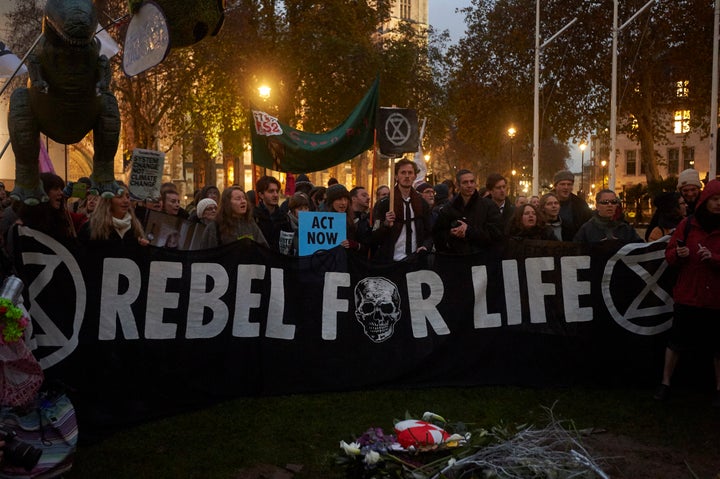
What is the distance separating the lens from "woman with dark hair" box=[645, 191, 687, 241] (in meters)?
7.80

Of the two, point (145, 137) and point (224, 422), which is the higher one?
point (145, 137)

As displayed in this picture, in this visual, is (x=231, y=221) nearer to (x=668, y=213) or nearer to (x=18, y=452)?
(x=18, y=452)

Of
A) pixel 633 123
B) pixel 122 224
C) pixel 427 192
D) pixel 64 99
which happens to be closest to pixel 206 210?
pixel 122 224

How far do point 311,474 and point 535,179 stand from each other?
27476mm

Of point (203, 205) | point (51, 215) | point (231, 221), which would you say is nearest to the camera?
point (51, 215)

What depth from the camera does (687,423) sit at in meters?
5.92

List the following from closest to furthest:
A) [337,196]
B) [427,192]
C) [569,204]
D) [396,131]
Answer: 1. [396,131]
2. [337,196]
3. [569,204]
4. [427,192]

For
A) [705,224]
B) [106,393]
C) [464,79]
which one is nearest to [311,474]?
[106,393]

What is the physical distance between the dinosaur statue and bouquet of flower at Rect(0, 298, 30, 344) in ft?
4.78

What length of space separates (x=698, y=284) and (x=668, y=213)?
5.72 ft

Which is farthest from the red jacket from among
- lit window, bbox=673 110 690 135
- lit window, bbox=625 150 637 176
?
lit window, bbox=625 150 637 176

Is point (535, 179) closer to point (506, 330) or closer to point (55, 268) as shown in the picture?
point (506, 330)

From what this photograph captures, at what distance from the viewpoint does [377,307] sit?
677 centimetres

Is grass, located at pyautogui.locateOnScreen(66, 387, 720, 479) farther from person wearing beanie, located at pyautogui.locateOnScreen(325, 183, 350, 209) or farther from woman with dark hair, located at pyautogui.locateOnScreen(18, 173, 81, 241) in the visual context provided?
person wearing beanie, located at pyautogui.locateOnScreen(325, 183, 350, 209)
